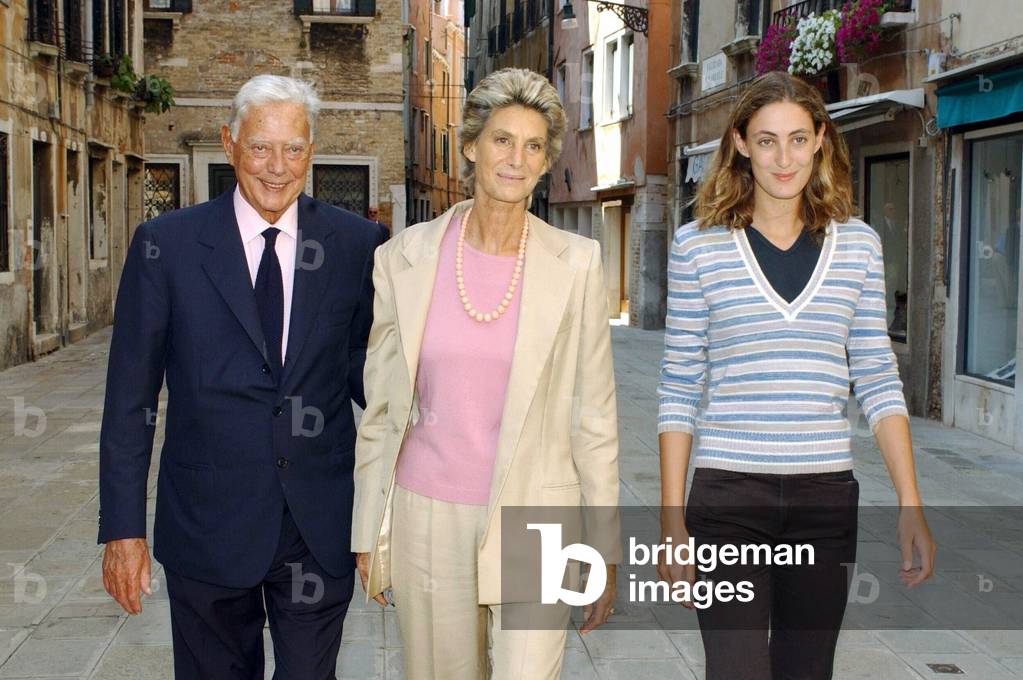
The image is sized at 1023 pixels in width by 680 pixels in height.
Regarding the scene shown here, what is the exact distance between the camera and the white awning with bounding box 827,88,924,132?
39.7 feet

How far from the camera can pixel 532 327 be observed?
3129 mm

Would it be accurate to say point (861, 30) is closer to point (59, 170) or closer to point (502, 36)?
point (59, 170)

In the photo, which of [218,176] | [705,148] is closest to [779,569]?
[705,148]

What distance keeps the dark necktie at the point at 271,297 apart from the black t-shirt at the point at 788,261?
43.1 inches

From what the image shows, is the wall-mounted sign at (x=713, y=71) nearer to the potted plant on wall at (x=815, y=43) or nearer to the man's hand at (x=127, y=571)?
the potted plant on wall at (x=815, y=43)

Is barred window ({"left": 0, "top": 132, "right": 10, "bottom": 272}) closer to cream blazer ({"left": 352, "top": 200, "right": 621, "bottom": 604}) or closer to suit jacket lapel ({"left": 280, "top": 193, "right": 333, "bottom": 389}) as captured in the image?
suit jacket lapel ({"left": 280, "top": 193, "right": 333, "bottom": 389})

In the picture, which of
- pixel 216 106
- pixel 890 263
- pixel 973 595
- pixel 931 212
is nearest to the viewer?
pixel 973 595

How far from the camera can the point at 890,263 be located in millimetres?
13758

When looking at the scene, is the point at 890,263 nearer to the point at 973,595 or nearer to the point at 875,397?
the point at 973,595

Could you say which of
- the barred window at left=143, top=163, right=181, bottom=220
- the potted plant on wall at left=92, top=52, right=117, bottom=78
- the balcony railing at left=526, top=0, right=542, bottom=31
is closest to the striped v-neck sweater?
the potted plant on wall at left=92, top=52, right=117, bottom=78

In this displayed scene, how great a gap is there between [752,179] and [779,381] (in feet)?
1.70

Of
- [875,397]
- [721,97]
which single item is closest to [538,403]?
[875,397]

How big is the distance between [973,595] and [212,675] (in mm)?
3849

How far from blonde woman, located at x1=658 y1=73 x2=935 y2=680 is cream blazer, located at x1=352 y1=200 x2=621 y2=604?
0.17 metres
